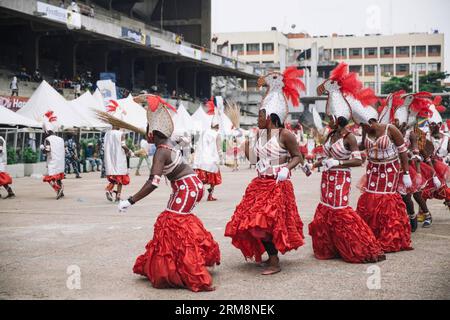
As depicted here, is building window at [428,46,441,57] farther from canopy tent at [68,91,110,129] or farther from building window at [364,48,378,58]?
canopy tent at [68,91,110,129]

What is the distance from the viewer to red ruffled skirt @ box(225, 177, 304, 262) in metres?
6.15

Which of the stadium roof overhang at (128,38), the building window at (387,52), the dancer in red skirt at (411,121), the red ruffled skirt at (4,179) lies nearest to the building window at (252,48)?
the building window at (387,52)

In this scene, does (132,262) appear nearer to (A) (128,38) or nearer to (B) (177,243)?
(B) (177,243)

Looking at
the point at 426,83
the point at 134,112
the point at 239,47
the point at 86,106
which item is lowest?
the point at 134,112

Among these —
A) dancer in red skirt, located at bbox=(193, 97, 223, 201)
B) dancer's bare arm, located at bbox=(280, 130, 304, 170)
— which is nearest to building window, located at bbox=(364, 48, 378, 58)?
dancer in red skirt, located at bbox=(193, 97, 223, 201)

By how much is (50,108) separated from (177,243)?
19.5 meters

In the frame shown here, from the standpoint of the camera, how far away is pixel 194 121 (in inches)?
1330

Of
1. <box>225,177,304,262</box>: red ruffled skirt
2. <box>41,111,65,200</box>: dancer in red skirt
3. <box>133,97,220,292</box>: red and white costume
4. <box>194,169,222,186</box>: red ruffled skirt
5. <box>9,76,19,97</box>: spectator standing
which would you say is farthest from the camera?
<box>9,76,19,97</box>: spectator standing

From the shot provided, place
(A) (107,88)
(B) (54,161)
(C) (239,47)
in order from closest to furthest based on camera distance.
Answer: (B) (54,161)
(A) (107,88)
(C) (239,47)

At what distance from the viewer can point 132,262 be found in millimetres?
6938

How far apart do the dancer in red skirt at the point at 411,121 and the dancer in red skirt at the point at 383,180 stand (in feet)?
2.09

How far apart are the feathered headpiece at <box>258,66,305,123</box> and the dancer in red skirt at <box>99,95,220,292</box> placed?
3.99ft

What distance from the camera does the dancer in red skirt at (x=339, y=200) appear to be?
6.74 metres

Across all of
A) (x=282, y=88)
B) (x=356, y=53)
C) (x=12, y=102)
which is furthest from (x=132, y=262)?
(x=356, y=53)
